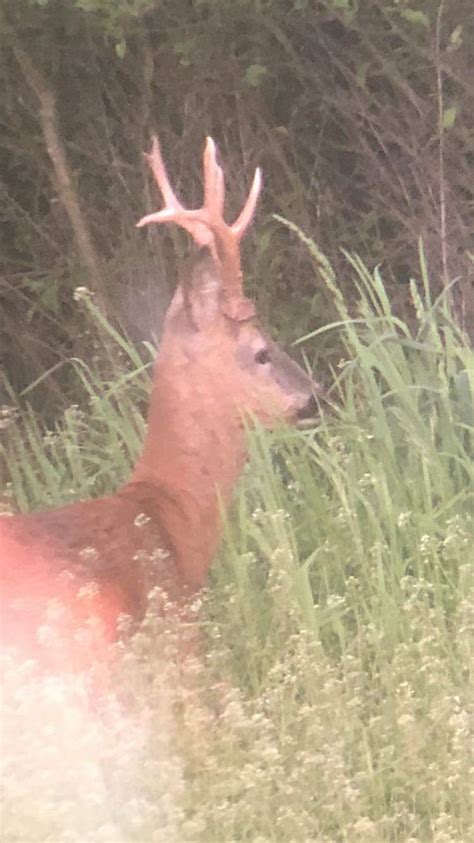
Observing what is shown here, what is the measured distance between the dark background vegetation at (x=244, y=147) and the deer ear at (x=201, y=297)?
990 millimetres

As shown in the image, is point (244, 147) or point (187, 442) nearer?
point (187, 442)

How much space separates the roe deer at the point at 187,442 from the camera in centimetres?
179

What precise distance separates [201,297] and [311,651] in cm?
54

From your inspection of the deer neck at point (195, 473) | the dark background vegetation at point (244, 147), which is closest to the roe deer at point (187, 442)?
the deer neck at point (195, 473)

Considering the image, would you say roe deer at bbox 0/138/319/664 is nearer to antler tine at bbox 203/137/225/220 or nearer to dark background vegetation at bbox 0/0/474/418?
antler tine at bbox 203/137/225/220

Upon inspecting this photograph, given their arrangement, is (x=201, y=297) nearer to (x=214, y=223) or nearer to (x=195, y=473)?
(x=214, y=223)

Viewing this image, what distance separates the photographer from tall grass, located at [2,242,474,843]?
157cm

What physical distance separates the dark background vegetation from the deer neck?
40.8 inches

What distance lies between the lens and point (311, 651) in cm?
188

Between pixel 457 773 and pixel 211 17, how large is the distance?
1975 mm

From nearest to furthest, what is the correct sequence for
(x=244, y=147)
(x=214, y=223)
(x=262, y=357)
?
(x=214, y=223), (x=262, y=357), (x=244, y=147)

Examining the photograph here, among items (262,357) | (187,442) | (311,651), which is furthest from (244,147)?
(311,651)

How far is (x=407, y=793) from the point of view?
5.59 feet

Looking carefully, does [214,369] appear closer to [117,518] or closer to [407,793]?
[117,518]
